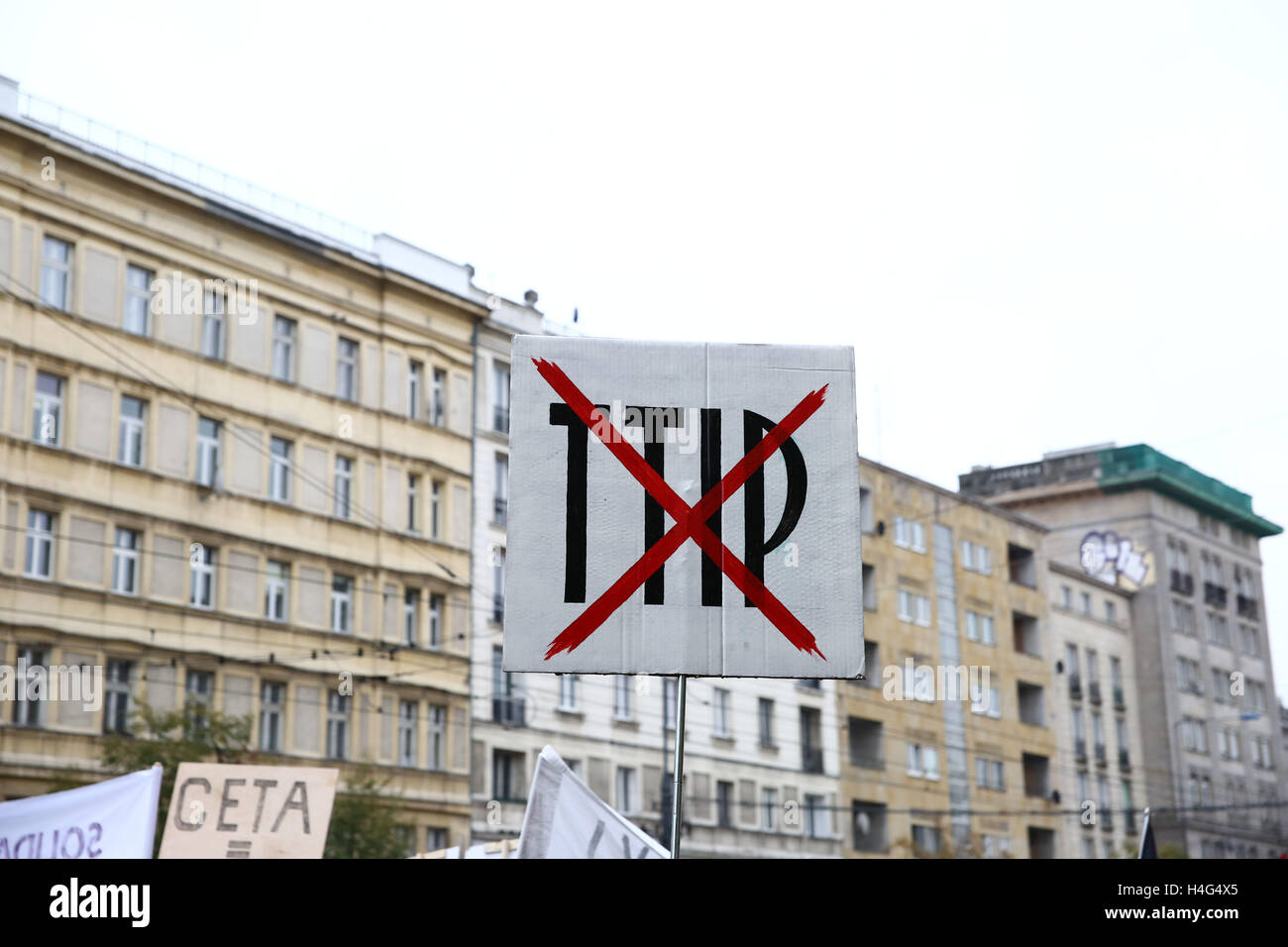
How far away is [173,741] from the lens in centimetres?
3756

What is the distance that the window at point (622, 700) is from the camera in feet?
180

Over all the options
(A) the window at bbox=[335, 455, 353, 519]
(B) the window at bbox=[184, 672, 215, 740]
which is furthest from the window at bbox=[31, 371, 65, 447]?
(A) the window at bbox=[335, 455, 353, 519]

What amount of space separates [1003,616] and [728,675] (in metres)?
73.5

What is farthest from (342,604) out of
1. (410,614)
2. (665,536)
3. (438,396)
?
(665,536)

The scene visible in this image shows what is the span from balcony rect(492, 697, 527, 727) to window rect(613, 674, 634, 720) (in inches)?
152

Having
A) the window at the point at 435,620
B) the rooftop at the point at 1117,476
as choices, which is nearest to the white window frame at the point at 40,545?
the window at the point at 435,620

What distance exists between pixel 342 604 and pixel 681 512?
43190 mm

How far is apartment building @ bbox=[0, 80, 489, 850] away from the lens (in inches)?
1591

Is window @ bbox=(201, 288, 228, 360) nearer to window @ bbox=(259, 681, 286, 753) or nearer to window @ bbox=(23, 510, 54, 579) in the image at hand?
window @ bbox=(23, 510, 54, 579)

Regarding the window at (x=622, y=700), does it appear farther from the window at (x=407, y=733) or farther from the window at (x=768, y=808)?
the window at (x=407, y=733)
